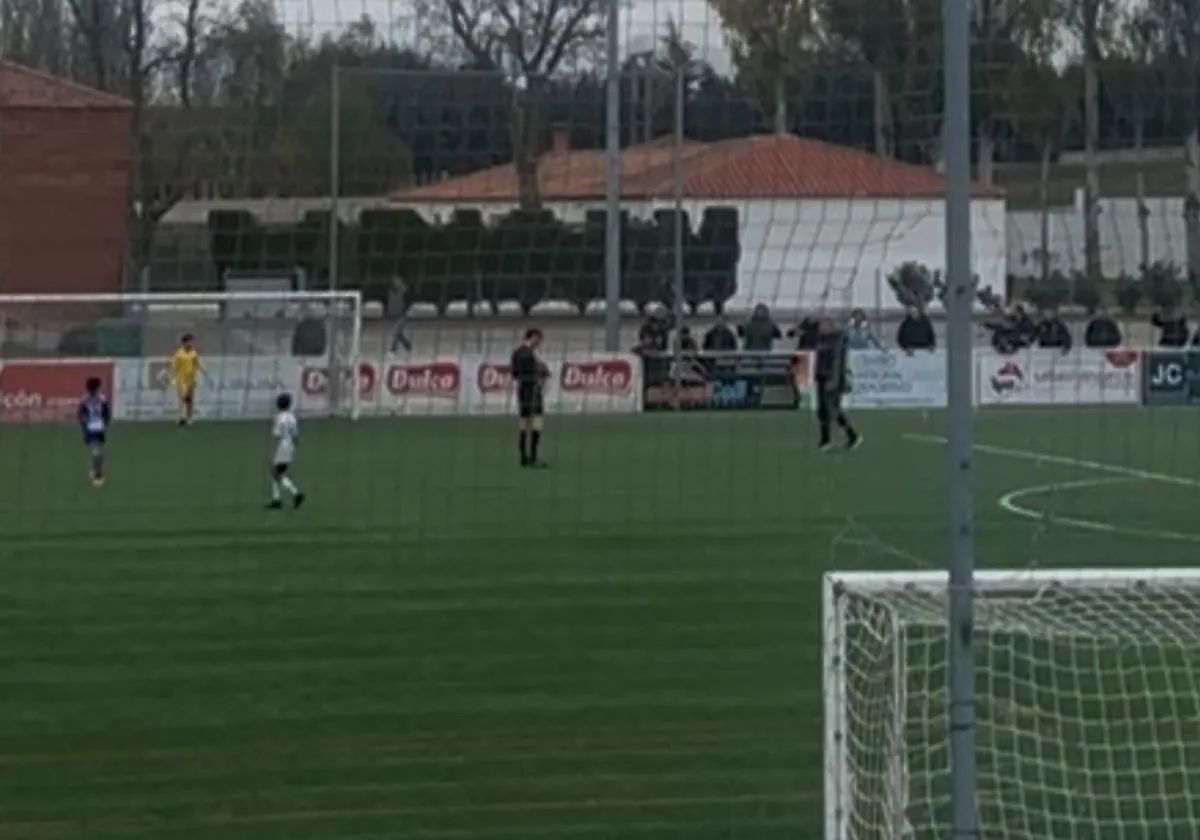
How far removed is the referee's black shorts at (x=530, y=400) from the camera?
31.0m

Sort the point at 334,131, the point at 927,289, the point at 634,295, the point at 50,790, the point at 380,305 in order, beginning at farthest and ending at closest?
the point at 380,305 → the point at 634,295 → the point at 927,289 → the point at 334,131 → the point at 50,790

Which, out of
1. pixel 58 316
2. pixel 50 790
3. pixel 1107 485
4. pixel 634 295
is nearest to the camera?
pixel 50 790

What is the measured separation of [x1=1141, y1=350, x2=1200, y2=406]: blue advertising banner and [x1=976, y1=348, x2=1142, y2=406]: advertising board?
0.17 m

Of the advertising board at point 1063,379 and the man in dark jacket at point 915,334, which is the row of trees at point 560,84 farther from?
the advertising board at point 1063,379

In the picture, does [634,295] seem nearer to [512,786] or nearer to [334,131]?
[334,131]

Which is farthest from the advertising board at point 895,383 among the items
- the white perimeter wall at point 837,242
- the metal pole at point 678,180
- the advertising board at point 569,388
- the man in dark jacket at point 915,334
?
the white perimeter wall at point 837,242

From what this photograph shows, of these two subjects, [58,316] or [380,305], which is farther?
[58,316]

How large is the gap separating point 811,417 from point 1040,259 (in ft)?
94.8

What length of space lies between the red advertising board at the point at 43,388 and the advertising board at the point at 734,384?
8621 mm

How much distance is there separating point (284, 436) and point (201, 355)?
1530 centimetres

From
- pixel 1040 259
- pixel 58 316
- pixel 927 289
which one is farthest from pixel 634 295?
pixel 58 316

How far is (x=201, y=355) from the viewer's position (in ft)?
134

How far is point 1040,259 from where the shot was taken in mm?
12297

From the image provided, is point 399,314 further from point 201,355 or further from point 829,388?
point 201,355
